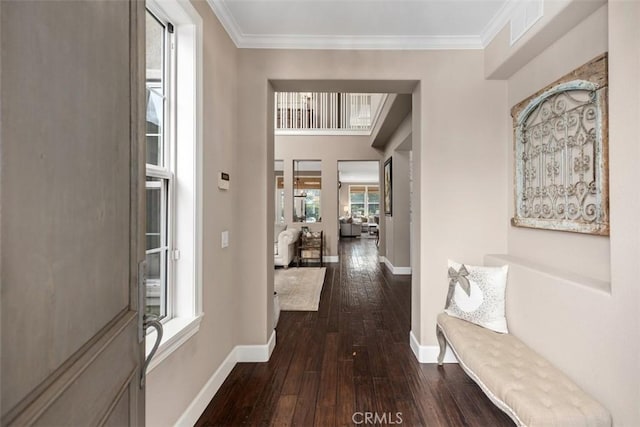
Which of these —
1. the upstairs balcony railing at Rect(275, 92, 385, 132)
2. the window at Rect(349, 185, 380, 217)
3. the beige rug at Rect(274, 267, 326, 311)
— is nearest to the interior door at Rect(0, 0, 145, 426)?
the beige rug at Rect(274, 267, 326, 311)

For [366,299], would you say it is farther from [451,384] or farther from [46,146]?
[46,146]

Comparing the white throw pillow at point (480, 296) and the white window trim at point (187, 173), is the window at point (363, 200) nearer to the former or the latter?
the white throw pillow at point (480, 296)

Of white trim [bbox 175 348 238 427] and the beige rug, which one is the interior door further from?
the beige rug

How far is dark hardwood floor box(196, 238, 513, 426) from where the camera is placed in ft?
6.09

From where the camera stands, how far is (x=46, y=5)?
0.47 meters

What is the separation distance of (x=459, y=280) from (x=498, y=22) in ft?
6.50

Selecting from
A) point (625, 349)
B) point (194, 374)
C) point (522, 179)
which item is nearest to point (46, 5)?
point (194, 374)

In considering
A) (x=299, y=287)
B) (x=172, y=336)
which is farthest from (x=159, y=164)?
(x=299, y=287)

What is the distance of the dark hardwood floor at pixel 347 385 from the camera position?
186 centimetres

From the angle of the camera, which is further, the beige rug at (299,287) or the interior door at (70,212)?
the beige rug at (299,287)

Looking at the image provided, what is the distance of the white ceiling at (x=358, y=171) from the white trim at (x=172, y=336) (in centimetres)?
823

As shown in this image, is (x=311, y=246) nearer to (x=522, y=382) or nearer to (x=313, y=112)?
(x=313, y=112)

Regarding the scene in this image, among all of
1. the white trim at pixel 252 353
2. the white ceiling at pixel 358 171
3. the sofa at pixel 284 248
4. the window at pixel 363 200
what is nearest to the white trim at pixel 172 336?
the white trim at pixel 252 353

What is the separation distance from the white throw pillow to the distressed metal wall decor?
1.54 feet
